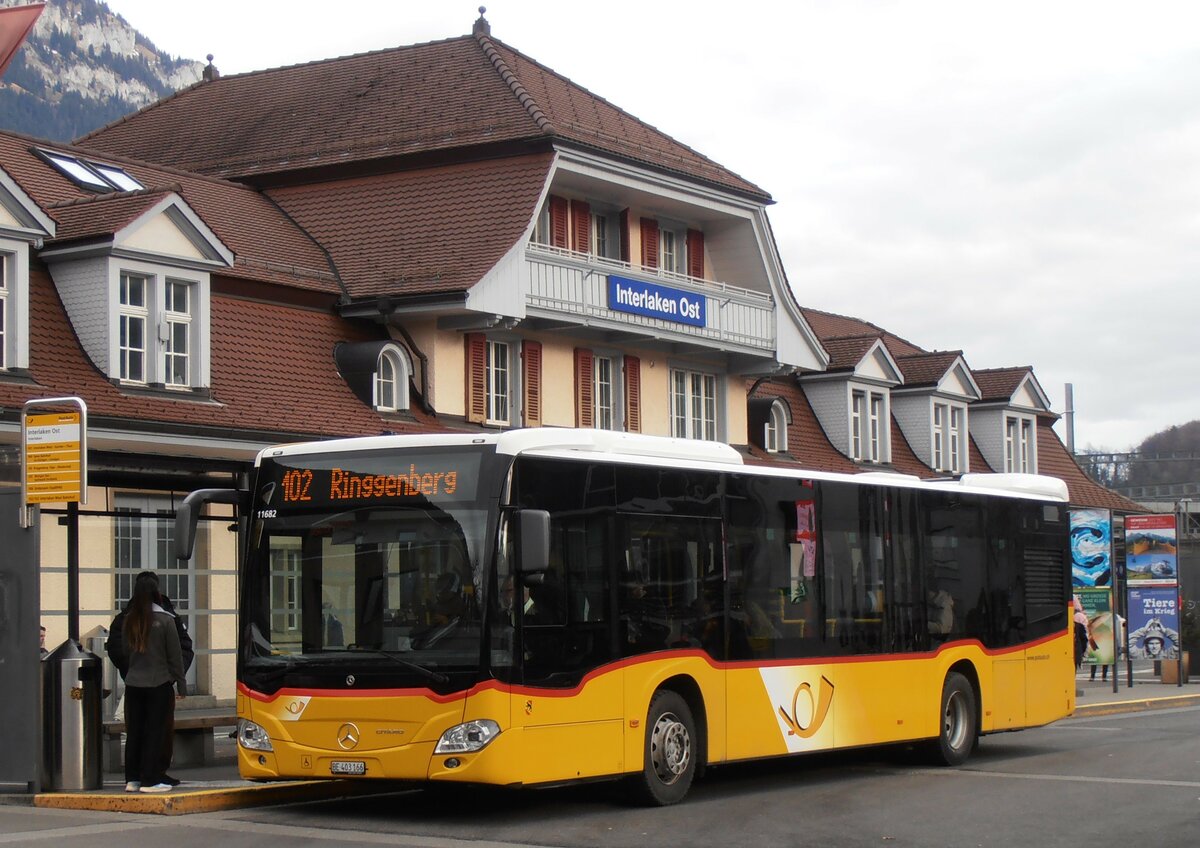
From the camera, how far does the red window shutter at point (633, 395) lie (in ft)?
111

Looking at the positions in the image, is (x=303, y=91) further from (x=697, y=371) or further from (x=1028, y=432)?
(x=1028, y=432)

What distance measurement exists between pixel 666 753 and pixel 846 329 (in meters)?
35.8

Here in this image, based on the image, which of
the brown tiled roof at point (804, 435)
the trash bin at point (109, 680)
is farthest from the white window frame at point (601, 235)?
the trash bin at point (109, 680)

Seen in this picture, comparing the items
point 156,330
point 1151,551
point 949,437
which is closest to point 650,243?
point 1151,551

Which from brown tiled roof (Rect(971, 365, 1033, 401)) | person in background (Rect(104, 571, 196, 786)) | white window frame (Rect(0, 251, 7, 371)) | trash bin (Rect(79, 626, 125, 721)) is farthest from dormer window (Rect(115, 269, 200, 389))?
brown tiled roof (Rect(971, 365, 1033, 401))

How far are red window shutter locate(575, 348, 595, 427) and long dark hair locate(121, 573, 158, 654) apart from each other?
59.4ft

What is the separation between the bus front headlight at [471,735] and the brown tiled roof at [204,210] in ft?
41.2

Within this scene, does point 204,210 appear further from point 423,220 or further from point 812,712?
point 812,712

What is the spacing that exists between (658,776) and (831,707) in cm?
276

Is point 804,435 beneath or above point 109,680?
above

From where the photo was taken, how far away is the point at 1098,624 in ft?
114

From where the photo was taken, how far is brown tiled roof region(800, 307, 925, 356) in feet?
158

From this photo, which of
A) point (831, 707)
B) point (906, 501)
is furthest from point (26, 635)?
point (906, 501)

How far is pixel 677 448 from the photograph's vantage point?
15273 mm
